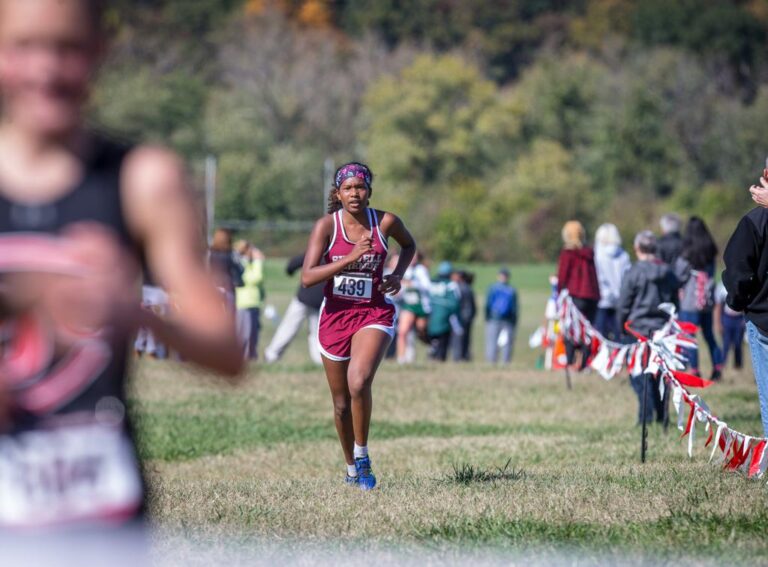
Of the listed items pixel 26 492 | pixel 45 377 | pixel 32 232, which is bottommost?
pixel 26 492

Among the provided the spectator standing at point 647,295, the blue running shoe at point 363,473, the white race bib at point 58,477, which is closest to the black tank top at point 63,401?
the white race bib at point 58,477

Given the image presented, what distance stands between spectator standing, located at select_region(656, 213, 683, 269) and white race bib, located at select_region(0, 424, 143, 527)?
547 inches

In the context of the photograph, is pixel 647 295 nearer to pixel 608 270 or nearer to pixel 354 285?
pixel 608 270

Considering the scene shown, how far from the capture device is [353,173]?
8906mm

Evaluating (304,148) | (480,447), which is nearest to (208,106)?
(304,148)

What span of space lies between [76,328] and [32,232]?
237mm

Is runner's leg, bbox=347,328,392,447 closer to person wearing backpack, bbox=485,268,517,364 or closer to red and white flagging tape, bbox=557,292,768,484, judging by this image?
red and white flagging tape, bbox=557,292,768,484

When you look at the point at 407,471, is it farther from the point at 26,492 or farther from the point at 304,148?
the point at 304,148

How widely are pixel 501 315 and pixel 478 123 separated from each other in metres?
56.1

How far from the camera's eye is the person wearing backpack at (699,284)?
54.2 feet

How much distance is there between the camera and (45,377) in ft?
9.04

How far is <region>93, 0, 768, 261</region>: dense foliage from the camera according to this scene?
2763 inches

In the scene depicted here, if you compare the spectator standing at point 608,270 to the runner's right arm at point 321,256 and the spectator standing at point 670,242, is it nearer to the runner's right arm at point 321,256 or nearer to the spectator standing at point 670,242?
the spectator standing at point 670,242

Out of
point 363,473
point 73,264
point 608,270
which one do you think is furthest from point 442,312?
point 73,264
